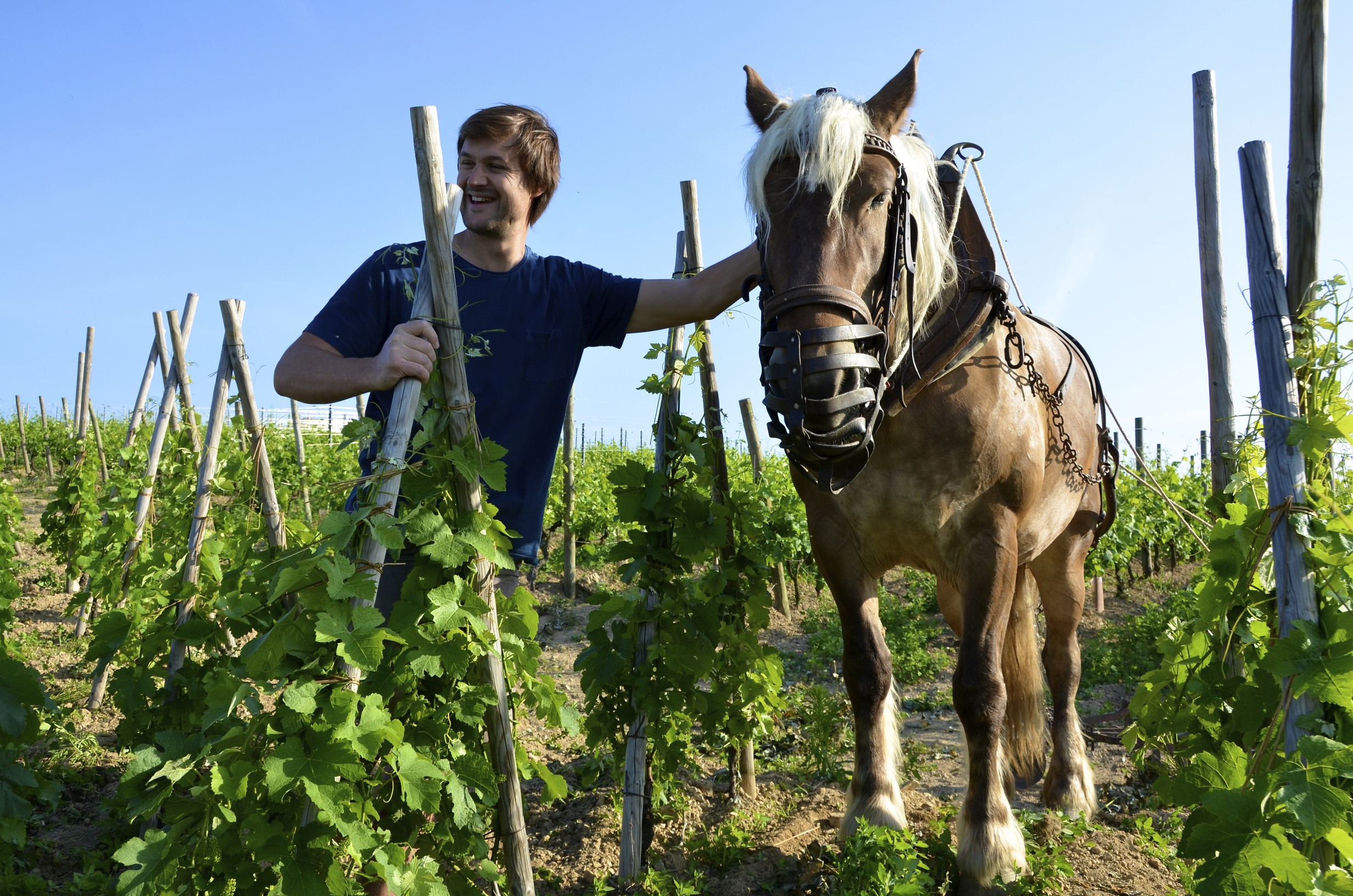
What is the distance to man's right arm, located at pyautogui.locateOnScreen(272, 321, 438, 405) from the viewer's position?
212cm

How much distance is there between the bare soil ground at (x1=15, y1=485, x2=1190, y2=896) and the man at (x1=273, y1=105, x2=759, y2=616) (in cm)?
70

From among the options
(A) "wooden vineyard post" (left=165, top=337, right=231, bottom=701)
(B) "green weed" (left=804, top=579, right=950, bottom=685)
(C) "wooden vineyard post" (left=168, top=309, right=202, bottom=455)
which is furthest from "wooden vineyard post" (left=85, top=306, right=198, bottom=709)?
(B) "green weed" (left=804, top=579, right=950, bottom=685)

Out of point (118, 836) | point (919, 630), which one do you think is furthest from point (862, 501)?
point (919, 630)

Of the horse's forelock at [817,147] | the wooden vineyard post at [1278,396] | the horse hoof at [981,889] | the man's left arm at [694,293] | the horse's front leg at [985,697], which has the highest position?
the horse's forelock at [817,147]

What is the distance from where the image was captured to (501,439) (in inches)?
107

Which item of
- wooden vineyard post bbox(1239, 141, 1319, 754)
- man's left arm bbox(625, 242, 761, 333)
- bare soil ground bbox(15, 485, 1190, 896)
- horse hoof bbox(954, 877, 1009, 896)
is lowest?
bare soil ground bbox(15, 485, 1190, 896)

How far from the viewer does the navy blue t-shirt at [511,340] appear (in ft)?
8.59

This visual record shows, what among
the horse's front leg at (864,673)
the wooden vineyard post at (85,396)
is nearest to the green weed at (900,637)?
the horse's front leg at (864,673)

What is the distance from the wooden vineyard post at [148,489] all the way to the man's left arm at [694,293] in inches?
138

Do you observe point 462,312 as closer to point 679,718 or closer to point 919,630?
point 679,718

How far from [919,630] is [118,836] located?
567 centimetres

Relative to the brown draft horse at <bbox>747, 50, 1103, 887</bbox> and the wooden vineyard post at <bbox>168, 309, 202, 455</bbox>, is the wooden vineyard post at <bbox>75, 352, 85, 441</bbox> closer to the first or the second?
the wooden vineyard post at <bbox>168, 309, 202, 455</bbox>

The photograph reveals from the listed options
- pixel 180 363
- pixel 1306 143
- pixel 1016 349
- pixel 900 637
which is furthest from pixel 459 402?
pixel 900 637

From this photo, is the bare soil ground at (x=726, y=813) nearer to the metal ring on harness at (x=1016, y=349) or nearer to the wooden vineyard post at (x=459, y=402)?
the wooden vineyard post at (x=459, y=402)
